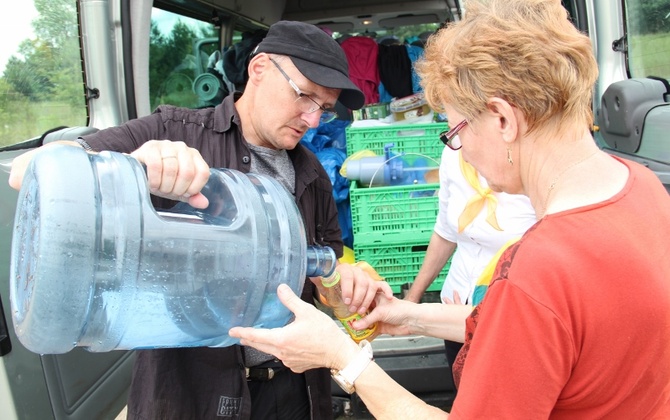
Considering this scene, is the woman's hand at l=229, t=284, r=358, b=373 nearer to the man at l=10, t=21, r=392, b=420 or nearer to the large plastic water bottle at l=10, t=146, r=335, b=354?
the large plastic water bottle at l=10, t=146, r=335, b=354

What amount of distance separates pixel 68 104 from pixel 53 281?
1.89 metres

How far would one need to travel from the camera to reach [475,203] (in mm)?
2156

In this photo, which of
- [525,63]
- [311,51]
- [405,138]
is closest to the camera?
[525,63]

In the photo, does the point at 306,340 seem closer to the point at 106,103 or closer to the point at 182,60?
the point at 106,103

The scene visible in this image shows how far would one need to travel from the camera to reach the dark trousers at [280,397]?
186cm

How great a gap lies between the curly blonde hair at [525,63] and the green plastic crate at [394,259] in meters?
2.05

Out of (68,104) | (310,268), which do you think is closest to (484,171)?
(310,268)

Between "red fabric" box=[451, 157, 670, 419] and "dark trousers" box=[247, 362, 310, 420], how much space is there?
951mm

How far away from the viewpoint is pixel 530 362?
0.98 m

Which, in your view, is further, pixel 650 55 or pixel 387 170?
pixel 387 170

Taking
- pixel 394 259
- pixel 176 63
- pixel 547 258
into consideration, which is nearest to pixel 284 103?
pixel 547 258

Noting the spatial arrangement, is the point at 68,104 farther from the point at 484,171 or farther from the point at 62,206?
the point at 484,171

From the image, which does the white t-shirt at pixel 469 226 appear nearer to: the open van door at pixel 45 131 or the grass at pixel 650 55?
the grass at pixel 650 55

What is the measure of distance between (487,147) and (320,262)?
675 millimetres
